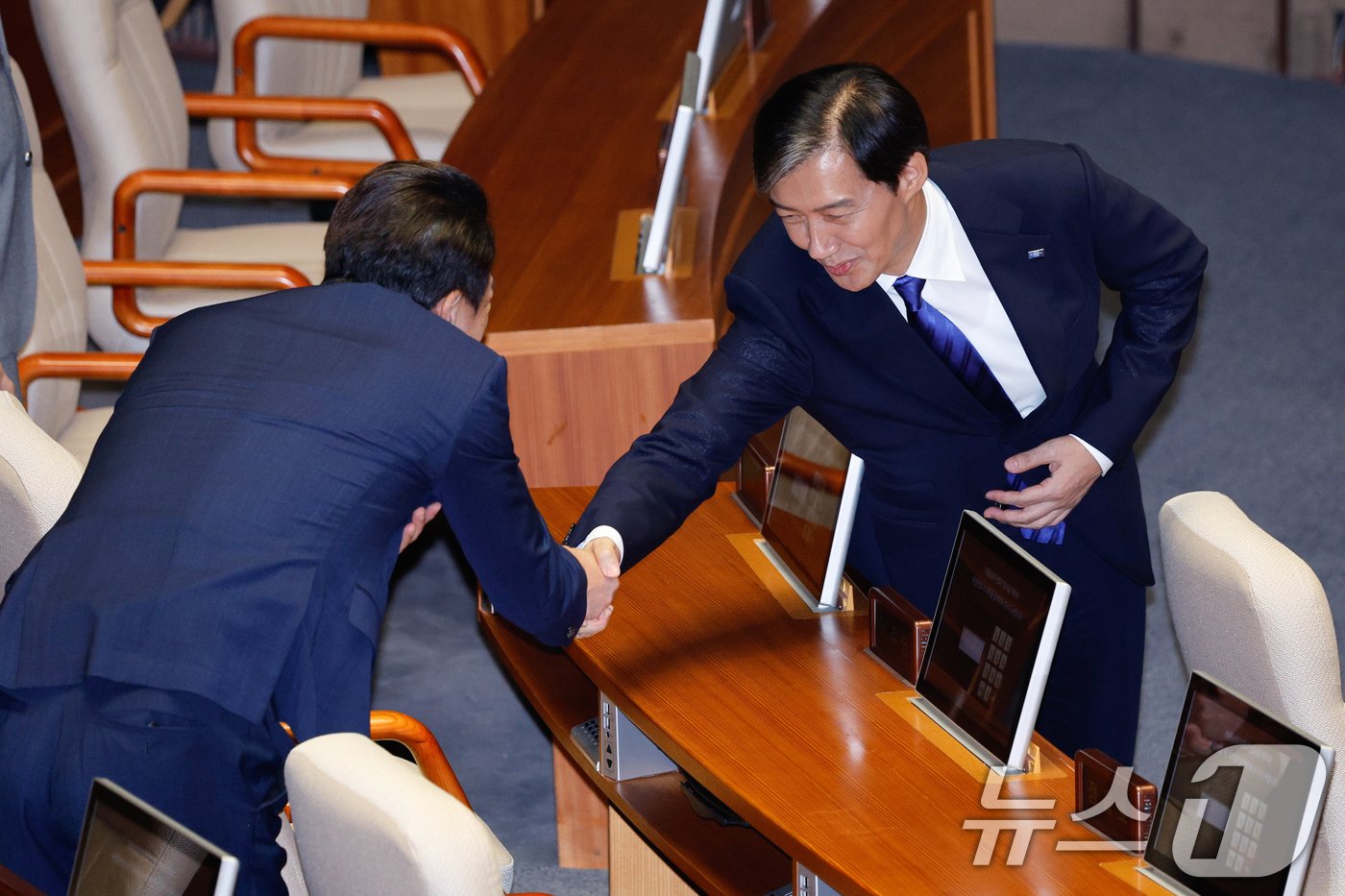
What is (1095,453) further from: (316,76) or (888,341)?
(316,76)

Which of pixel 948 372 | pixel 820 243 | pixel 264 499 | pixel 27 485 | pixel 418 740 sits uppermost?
pixel 820 243

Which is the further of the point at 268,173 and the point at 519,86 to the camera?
the point at 519,86

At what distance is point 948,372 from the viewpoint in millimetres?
2455

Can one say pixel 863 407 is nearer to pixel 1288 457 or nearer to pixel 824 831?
pixel 824 831

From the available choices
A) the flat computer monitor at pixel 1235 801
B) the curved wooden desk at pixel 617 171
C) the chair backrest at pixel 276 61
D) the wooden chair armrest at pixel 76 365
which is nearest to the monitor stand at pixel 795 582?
the curved wooden desk at pixel 617 171

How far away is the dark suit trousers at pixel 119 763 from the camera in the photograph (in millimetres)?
1926

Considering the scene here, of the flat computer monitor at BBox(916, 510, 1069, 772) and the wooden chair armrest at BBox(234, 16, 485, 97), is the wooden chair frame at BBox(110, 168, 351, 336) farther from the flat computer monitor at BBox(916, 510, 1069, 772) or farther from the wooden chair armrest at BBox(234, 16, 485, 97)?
the flat computer monitor at BBox(916, 510, 1069, 772)

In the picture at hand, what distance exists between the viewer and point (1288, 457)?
4582 millimetres

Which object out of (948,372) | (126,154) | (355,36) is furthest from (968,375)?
(355,36)

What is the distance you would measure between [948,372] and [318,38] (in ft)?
9.75

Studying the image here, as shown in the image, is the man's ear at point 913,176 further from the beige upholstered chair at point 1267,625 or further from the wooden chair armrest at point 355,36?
the wooden chair armrest at point 355,36

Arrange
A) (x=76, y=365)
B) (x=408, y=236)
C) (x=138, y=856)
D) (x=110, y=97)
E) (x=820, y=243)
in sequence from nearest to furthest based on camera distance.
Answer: (x=138, y=856) < (x=408, y=236) < (x=820, y=243) < (x=76, y=365) < (x=110, y=97)

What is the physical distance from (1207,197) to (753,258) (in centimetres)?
413

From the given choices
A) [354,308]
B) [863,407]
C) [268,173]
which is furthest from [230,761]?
[268,173]
